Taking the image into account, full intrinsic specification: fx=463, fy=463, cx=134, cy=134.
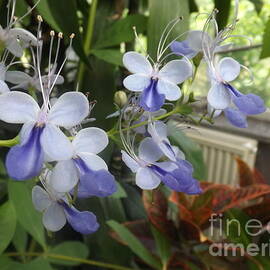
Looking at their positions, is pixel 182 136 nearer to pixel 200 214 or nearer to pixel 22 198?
pixel 200 214

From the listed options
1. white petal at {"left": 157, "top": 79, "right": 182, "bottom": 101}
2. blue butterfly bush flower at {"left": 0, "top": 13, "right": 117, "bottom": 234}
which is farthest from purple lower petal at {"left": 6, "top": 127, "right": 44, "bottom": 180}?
white petal at {"left": 157, "top": 79, "right": 182, "bottom": 101}

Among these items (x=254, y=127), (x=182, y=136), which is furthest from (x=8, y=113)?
(x=254, y=127)

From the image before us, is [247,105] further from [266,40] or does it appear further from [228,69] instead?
[266,40]

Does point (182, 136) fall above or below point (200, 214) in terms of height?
above

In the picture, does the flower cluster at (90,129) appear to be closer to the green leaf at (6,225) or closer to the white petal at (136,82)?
the white petal at (136,82)

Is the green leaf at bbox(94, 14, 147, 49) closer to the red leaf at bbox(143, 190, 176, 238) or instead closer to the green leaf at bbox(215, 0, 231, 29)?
the green leaf at bbox(215, 0, 231, 29)

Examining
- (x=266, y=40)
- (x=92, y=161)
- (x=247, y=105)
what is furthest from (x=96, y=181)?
(x=266, y=40)

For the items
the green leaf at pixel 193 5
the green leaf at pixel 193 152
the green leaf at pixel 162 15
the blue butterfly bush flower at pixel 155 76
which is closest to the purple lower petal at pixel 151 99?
the blue butterfly bush flower at pixel 155 76
